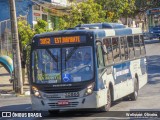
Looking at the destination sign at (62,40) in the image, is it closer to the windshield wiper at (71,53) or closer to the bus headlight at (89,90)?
the windshield wiper at (71,53)

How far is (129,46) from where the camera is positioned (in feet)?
64.5

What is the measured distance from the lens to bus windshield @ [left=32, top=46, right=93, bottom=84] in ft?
51.1

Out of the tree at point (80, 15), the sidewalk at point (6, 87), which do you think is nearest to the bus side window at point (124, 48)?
the sidewalk at point (6, 87)

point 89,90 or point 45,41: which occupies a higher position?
point 45,41

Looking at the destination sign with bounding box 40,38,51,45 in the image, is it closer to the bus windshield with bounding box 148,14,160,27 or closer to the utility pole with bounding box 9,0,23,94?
the utility pole with bounding box 9,0,23,94

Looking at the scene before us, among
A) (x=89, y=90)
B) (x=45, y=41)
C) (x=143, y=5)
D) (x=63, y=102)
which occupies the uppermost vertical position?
(x=143, y=5)

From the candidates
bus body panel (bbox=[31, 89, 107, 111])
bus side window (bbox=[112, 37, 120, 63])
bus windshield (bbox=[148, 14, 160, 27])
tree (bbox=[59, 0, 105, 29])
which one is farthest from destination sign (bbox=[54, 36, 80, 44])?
bus windshield (bbox=[148, 14, 160, 27])

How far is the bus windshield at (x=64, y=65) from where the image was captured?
15570 mm

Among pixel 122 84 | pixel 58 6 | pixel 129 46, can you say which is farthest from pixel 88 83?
pixel 58 6

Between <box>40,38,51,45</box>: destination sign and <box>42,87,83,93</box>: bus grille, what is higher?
<box>40,38,51,45</box>: destination sign

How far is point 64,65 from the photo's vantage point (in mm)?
15680

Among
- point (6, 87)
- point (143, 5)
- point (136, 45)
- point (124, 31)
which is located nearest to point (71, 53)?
point (124, 31)

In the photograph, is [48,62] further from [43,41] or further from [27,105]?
[27,105]

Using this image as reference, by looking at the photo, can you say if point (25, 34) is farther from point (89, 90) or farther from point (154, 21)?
point (154, 21)
